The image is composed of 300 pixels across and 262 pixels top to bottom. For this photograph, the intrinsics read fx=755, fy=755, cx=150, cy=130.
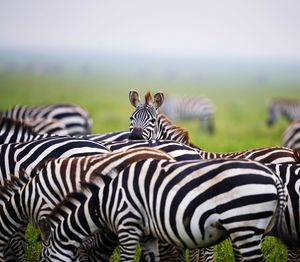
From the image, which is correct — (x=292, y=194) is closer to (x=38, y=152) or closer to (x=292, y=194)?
(x=292, y=194)

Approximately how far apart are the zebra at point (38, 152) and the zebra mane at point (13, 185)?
620 millimetres

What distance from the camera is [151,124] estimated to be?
1081 centimetres

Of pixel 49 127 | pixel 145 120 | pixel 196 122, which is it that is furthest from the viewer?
pixel 196 122

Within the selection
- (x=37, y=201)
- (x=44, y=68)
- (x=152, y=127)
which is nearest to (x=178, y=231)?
(x=37, y=201)

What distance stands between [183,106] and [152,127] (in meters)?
20.8

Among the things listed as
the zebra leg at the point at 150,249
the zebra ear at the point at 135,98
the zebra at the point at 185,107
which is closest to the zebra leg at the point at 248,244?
the zebra leg at the point at 150,249

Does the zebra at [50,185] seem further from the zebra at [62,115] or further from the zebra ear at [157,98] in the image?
the zebra at [62,115]

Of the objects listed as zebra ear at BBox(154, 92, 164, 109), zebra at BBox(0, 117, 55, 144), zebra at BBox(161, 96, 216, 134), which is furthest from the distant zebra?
zebra at BBox(0, 117, 55, 144)

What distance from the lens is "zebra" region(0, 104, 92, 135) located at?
17.2 meters

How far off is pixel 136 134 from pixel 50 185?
2.59 m

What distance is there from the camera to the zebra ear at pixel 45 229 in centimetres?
799

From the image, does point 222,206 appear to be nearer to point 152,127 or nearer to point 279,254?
point 279,254

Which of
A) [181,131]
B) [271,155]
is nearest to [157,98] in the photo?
[181,131]

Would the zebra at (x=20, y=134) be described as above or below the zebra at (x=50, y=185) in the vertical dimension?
above
